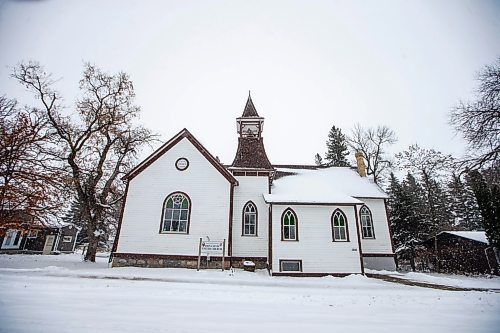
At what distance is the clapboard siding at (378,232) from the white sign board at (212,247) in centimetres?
1204

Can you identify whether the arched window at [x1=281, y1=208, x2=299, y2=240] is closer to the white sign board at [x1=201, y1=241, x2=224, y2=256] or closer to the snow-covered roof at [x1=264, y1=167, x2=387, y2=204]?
the snow-covered roof at [x1=264, y1=167, x2=387, y2=204]

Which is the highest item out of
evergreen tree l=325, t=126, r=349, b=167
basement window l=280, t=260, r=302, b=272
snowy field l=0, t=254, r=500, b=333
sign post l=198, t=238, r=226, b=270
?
evergreen tree l=325, t=126, r=349, b=167

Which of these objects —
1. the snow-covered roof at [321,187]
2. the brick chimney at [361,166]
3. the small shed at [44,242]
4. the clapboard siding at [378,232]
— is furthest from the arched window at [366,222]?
the small shed at [44,242]

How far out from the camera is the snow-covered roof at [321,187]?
677 inches

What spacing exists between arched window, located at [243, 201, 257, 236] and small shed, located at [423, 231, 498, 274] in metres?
18.4

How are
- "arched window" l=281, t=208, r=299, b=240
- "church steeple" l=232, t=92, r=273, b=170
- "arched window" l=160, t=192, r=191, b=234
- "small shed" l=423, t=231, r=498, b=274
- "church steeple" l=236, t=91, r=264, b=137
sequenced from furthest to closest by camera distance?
"church steeple" l=236, t=91, r=264, b=137, "small shed" l=423, t=231, r=498, b=274, "church steeple" l=232, t=92, r=273, b=170, "arched window" l=160, t=192, r=191, b=234, "arched window" l=281, t=208, r=299, b=240

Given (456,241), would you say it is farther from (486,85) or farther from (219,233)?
(219,233)

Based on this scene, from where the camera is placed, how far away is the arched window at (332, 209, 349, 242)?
16422 millimetres

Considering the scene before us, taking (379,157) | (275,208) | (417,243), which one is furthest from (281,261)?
(379,157)

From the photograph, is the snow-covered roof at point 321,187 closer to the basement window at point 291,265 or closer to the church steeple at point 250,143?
the church steeple at point 250,143

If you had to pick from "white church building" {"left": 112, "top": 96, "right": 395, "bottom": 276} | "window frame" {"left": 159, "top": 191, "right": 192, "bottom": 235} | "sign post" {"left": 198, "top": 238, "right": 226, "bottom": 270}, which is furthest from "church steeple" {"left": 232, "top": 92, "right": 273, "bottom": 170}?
"sign post" {"left": 198, "top": 238, "right": 226, "bottom": 270}

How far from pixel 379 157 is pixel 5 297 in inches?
1394

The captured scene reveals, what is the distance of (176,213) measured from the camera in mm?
17344

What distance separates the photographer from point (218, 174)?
18281 millimetres
